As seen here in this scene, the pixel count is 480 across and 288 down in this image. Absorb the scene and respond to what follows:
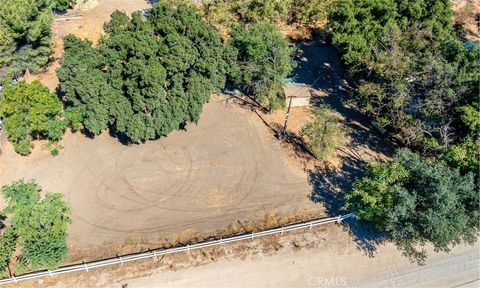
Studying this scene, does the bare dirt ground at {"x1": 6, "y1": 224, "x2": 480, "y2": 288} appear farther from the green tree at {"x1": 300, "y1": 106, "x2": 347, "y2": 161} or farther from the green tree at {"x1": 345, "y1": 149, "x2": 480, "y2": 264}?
the green tree at {"x1": 300, "y1": 106, "x2": 347, "y2": 161}

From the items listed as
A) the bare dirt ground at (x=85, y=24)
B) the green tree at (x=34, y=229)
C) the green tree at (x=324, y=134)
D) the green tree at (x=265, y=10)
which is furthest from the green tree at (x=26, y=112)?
the green tree at (x=265, y=10)

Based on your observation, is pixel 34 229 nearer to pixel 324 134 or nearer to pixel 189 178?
pixel 189 178

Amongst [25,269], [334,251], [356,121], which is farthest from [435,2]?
[25,269]

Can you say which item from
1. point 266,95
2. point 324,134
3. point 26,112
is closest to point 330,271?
point 324,134

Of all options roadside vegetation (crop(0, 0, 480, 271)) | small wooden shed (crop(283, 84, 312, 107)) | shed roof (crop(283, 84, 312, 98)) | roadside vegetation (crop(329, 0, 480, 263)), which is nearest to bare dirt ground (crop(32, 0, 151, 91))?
roadside vegetation (crop(0, 0, 480, 271))

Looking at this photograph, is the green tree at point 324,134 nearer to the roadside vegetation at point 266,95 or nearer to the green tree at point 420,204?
the roadside vegetation at point 266,95
